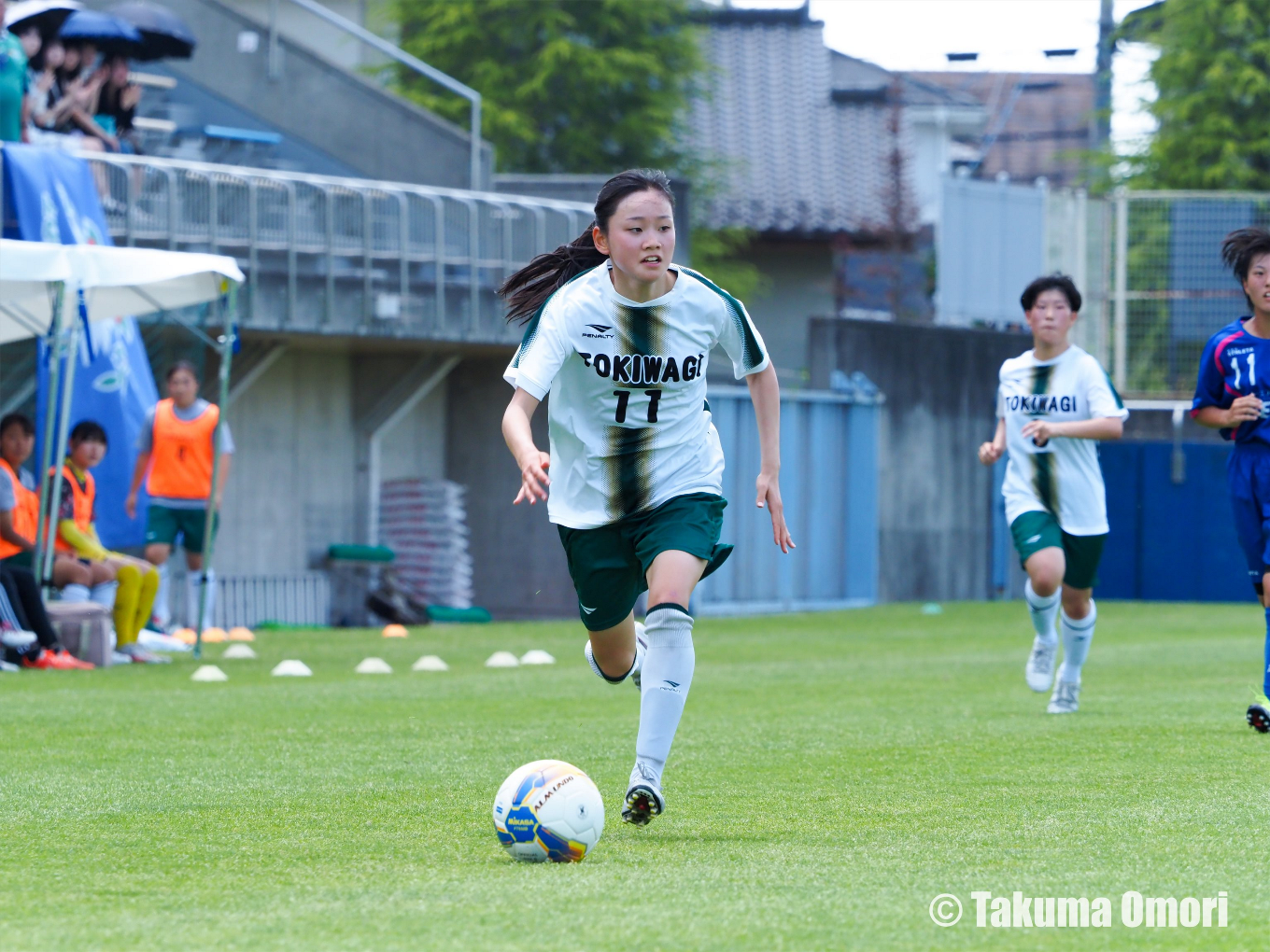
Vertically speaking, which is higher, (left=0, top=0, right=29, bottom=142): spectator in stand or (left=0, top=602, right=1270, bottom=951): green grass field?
(left=0, top=0, right=29, bottom=142): spectator in stand

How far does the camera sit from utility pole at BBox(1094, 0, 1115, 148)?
32688 mm

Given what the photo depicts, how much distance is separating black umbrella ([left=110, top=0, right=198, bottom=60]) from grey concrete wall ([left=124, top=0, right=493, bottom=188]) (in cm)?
263

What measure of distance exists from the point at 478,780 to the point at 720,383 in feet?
52.4

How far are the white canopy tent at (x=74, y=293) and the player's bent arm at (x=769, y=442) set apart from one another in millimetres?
7316

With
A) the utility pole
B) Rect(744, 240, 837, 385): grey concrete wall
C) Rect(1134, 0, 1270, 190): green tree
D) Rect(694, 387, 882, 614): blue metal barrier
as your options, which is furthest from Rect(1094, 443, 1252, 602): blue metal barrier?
Rect(744, 240, 837, 385): grey concrete wall

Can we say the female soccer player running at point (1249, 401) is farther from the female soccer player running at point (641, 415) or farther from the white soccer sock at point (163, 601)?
the white soccer sock at point (163, 601)

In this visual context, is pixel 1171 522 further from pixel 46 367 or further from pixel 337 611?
pixel 46 367

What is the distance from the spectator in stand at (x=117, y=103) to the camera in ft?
63.2

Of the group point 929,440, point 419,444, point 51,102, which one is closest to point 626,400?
point 51,102

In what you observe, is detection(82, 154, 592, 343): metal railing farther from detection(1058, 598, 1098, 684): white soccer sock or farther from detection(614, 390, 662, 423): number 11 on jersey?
detection(614, 390, 662, 423): number 11 on jersey

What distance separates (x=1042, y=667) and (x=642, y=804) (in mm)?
5308

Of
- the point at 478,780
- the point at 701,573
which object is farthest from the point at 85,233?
the point at 701,573

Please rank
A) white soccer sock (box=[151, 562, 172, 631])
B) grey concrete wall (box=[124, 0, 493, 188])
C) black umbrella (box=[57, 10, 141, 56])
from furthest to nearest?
1. grey concrete wall (box=[124, 0, 493, 188])
2. black umbrella (box=[57, 10, 141, 56])
3. white soccer sock (box=[151, 562, 172, 631])

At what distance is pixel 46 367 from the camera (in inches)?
592
